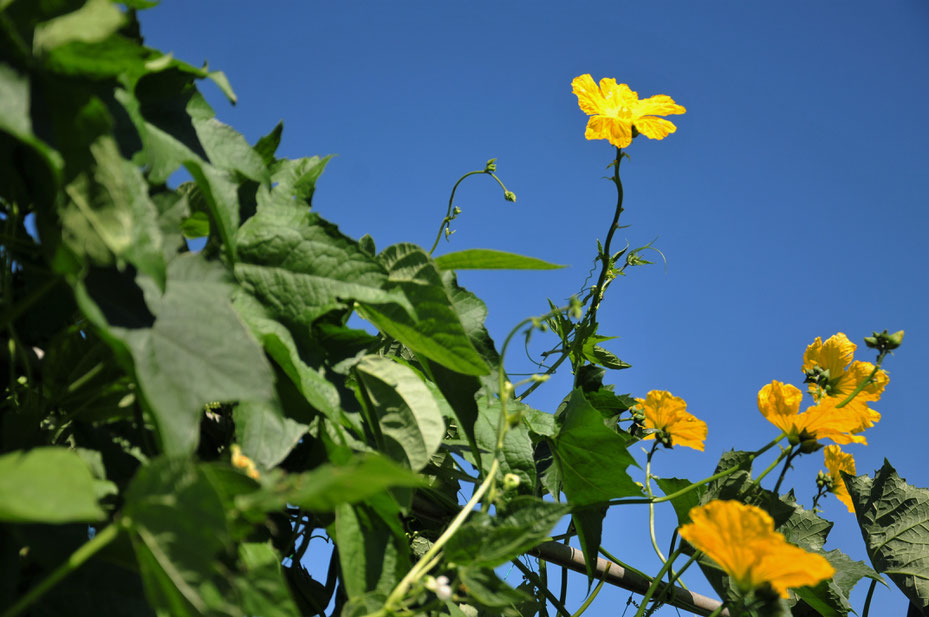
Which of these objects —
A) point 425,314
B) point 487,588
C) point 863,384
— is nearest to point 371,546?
point 487,588

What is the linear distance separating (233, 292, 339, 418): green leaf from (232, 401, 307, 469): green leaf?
0.04m

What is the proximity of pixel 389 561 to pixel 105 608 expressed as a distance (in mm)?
245

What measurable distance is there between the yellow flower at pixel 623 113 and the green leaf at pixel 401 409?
0.58 m

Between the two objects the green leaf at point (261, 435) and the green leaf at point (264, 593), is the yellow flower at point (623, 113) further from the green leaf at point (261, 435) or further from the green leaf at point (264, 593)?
the green leaf at point (264, 593)

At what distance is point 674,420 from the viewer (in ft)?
4.22

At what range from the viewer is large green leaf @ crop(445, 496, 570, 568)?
601mm

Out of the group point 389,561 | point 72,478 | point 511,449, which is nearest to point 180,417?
point 72,478

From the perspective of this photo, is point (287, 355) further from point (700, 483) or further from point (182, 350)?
point (700, 483)

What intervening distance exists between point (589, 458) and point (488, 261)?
1.23ft

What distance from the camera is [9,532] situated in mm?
509

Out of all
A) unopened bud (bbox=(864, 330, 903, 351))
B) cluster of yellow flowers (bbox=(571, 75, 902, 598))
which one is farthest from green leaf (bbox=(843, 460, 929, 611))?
unopened bud (bbox=(864, 330, 903, 351))

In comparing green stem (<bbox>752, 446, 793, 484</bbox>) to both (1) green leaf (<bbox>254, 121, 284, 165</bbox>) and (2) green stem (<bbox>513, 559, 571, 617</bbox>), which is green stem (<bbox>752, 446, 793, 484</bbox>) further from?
(1) green leaf (<bbox>254, 121, 284, 165</bbox>)

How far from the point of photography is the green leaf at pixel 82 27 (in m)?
0.46

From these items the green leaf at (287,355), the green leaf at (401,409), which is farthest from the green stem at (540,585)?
the green leaf at (287,355)
